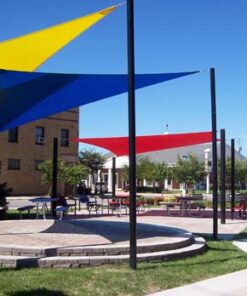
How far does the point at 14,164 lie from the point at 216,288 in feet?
132

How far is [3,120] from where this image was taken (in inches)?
523

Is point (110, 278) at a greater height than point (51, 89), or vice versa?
point (51, 89)

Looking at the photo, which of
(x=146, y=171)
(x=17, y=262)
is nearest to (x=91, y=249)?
(x=17, y=262)

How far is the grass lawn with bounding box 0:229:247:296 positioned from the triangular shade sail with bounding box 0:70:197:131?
4925 millimetres

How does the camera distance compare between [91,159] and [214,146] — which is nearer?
[214,146]

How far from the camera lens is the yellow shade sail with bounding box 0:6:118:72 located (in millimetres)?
10284

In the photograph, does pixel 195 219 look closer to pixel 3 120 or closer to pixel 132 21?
pixel 3 120

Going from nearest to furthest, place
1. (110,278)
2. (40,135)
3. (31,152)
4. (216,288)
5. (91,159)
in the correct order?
(216,288)
(110,278)
(31,152)
(40,135)
(91,159)

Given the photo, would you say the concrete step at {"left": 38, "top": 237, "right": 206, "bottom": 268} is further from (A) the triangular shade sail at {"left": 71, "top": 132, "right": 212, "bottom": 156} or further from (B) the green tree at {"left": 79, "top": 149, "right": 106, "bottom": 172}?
(B) the green tree at {"left": 79, "top": 149, "right": 106, "bottom": 172}

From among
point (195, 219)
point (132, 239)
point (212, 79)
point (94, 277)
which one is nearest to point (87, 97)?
point (212, 79)

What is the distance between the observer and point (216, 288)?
759 centimetres

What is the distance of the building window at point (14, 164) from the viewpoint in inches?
1800

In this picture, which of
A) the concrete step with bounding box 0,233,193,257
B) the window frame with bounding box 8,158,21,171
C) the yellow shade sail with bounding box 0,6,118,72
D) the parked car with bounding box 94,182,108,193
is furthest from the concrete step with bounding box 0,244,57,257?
the parked car with bounding box 94,182,108,193

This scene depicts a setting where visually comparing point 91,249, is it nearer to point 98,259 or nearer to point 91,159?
point 98,259
